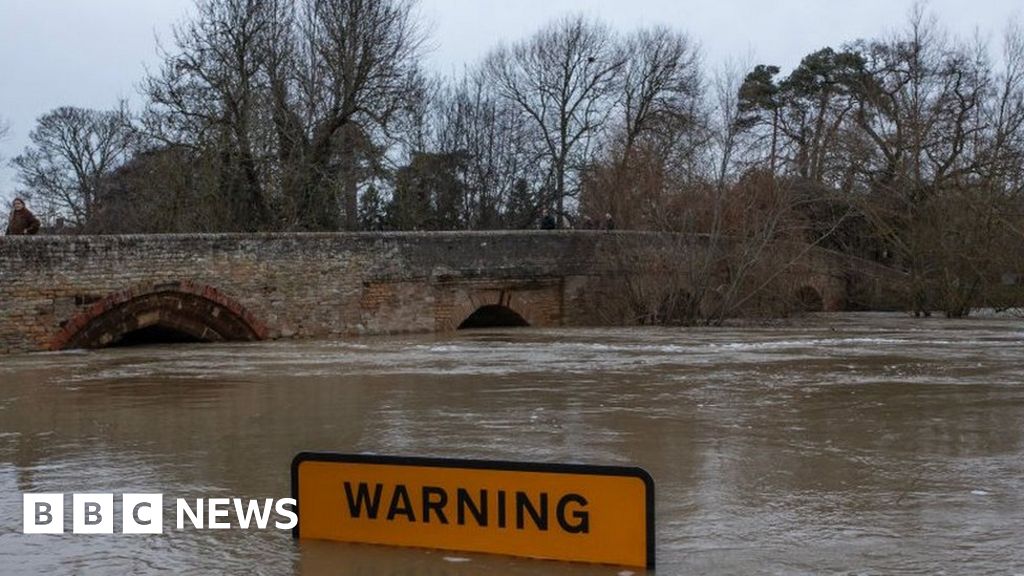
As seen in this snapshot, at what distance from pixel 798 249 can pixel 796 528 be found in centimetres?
2219

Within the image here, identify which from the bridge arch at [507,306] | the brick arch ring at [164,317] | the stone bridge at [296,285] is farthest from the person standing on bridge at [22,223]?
the bridge arch at [507,306]

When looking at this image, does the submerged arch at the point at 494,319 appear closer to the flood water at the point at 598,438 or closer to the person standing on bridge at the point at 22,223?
the flood water at the point at 598,438

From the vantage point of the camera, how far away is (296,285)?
934 inches

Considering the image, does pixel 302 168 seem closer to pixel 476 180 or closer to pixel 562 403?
pixel 476 180

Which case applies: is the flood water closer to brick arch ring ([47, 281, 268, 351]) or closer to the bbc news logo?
the bbc news logo

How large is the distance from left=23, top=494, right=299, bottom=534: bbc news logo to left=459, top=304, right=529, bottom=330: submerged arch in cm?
2039

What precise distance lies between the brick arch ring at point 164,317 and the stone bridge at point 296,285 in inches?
1.0

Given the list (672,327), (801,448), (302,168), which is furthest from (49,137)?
(801,448)

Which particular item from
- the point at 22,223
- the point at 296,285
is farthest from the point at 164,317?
the point at 22,223

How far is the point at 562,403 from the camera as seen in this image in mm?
11898

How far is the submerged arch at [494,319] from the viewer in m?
28.1

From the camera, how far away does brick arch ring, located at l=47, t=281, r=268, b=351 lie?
823 inches

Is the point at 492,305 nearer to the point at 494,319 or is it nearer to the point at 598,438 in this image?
the point at 494,319

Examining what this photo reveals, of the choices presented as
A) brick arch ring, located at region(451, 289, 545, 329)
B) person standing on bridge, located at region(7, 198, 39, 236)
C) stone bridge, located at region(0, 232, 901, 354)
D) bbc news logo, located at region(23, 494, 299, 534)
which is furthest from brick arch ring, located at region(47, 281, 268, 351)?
bbc news logo, located at region(23, 494, 299, 534)
